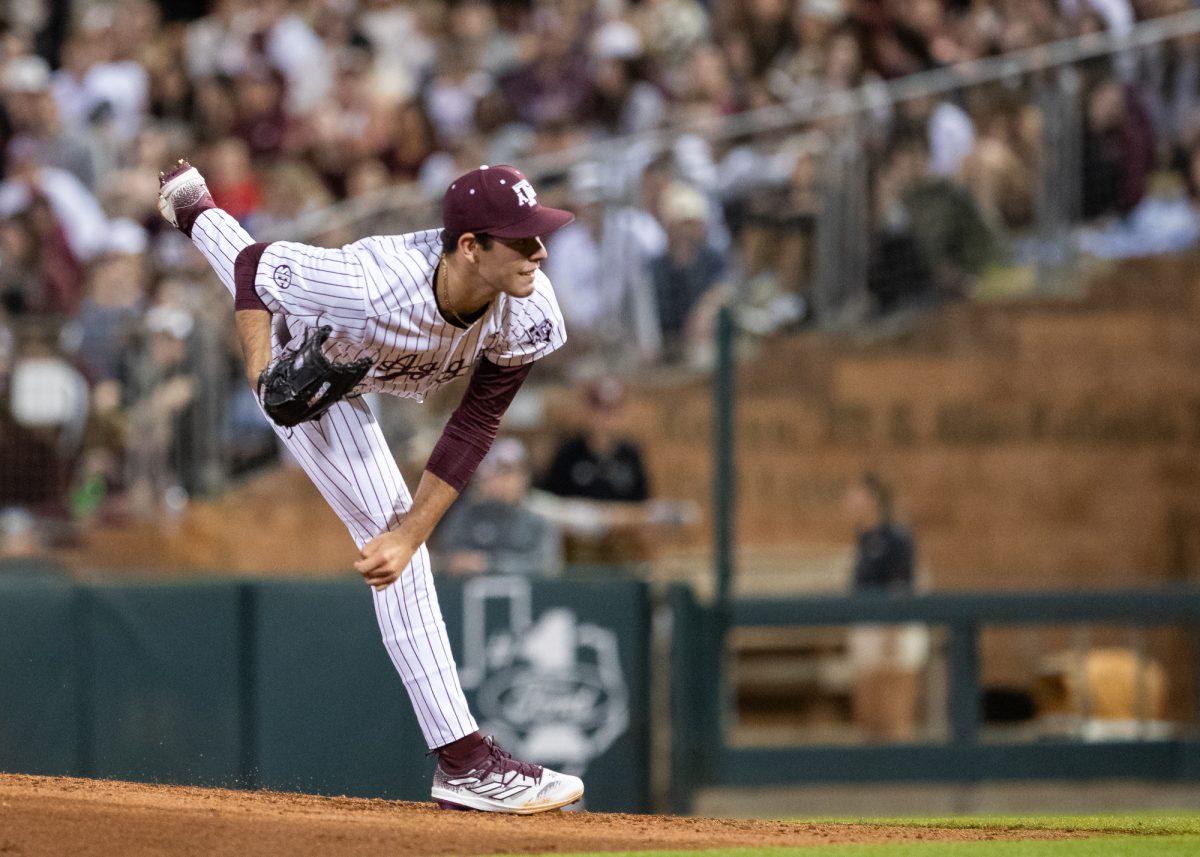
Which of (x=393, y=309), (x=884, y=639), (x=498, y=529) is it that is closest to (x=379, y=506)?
(x=393, y=309)

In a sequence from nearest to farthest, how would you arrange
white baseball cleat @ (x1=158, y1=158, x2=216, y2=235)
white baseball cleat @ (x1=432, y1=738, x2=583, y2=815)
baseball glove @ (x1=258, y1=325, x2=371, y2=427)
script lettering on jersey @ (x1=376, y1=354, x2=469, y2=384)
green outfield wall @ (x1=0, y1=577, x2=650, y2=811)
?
baseball glove @ (x1=258, y1=325, x2=371, y2=427)
script lettering on jersey @ (x1=376, y1=354, x2=469, y2=384)
white baseball cleat @ (x1=158, y1=158, x2=216, y2=235)
white baseball cleat @ (x1=432, y1=738, x2=583, y2=815)
green outfield wall @ (x1=0, y1=577, x2=650, y2=811)

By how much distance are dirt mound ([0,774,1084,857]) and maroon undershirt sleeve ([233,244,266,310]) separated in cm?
154

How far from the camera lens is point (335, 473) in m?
5.84

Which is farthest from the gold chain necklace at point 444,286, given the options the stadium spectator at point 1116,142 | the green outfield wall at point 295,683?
the stadium spectator at point 1116,142

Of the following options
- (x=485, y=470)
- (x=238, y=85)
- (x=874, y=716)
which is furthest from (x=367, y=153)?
(x=874, y=716)

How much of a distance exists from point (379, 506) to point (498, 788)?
1027 mm

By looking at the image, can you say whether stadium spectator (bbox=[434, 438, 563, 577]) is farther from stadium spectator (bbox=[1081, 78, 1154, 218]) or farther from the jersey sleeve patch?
the jersey sleeve patch

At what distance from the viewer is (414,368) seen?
580 centimetres

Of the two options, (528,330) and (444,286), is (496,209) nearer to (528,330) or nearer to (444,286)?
(444,286)

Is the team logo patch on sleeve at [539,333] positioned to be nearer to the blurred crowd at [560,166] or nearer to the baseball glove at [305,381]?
the baseball glove at [305,381]

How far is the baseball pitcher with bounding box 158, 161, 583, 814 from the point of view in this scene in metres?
5.46

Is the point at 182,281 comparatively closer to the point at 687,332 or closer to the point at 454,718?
the point at 687,332

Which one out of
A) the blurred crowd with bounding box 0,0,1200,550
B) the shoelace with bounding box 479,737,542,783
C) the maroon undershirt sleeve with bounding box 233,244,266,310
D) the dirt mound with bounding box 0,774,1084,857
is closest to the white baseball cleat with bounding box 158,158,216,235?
the maroon undershirt sleeve with bounding box 233,244,266,310

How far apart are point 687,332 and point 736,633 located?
183 cm
